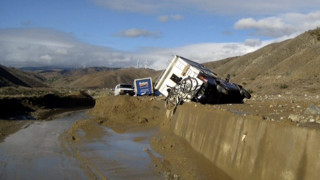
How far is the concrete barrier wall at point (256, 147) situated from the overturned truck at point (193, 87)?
582 cm

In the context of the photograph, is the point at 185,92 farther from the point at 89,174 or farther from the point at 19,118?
the point at 19,118

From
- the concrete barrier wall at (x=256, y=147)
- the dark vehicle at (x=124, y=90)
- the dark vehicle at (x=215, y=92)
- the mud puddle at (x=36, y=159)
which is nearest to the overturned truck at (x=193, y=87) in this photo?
the dark vehicle at (x=215, y=92)

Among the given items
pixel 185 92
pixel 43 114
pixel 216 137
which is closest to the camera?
pixel 216 137

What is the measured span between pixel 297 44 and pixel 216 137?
60069 millimetres

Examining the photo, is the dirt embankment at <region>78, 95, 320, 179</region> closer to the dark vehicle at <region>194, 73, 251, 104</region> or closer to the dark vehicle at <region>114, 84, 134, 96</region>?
the dark vehicle at <region>194, 73, 251, 104</region>

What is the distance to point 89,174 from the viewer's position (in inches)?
469

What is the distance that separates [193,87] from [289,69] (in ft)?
111

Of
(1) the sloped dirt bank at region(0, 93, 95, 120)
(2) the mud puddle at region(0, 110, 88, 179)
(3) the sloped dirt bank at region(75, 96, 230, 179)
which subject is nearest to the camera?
(3) the sloped dirt bank at region(75, 96, 230, 179)

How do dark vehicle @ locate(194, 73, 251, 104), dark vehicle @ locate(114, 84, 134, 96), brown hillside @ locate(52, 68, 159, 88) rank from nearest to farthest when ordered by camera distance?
1. dark vehicle @ locate(194, 73, 251, 104)
2. dark vehicle @ locate(114, 84, 134, 96)
3. brown hillside @ locate(52, 68, 159, 88)

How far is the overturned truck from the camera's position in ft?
67.1

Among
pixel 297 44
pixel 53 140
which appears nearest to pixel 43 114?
pixel 53 140

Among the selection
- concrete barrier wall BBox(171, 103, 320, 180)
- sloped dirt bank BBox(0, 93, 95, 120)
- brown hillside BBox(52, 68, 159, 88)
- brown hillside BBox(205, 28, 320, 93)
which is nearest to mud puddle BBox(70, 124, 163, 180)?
concrete barrier wall BBox(171, 103, 320, 180)

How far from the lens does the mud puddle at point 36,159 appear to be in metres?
12.0

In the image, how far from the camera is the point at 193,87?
20703 millimetres
